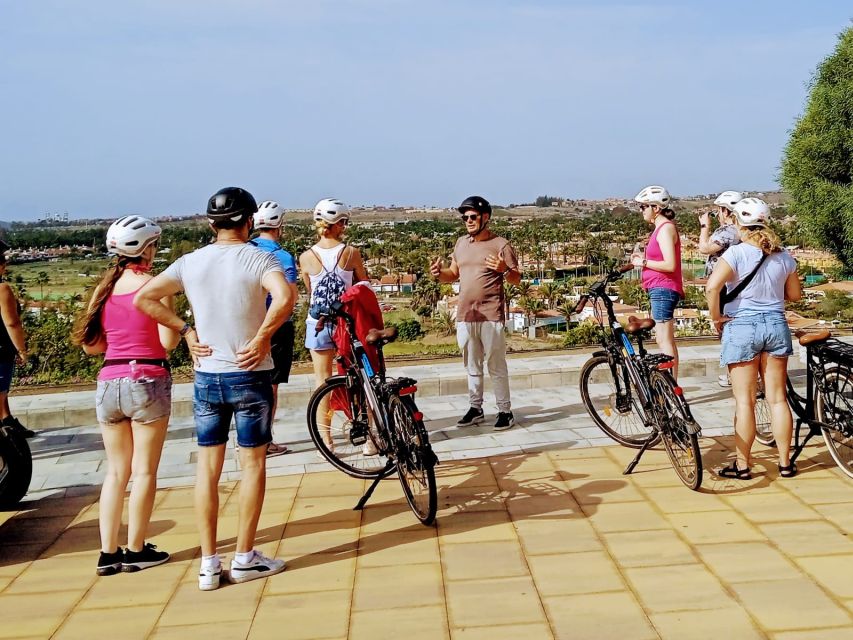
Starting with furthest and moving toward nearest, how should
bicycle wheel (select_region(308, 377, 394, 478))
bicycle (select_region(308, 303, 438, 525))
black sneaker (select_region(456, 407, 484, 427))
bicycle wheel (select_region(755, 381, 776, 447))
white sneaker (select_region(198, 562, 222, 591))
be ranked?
black sneaker (select_region(456, 407, 484, 427))
bicycle wheel (select_region(755, 381, 776, 447))
bicycle wheel (select_region(308, 377, 394, 478))
bicycle (select_region(308, 303, 438, 525))
white sneaker (select_region(198, 562, 222, 591))

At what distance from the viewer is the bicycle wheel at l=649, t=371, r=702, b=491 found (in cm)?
504

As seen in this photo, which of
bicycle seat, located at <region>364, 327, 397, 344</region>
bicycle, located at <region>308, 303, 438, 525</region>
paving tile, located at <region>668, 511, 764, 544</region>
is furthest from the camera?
bicycle seat, located at <region>364, 327, 397, 344</region>

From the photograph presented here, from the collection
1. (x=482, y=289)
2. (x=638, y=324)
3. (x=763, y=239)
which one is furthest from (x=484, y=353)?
(x=763, y=239)

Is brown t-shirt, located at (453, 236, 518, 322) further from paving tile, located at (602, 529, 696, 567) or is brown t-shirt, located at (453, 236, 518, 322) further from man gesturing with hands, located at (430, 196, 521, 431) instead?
paving tile, located at (602, 529, 696, 567)

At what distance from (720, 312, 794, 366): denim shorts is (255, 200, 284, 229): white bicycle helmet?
9.92 ft

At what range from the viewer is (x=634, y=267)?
21.4 ft

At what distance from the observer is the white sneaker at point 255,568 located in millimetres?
4039

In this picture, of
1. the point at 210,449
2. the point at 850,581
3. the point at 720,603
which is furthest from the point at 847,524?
the point at 210,449

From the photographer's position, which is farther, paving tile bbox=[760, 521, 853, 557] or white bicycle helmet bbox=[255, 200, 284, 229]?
white bicycle helmet bbox=[255, 200, 284, 229]

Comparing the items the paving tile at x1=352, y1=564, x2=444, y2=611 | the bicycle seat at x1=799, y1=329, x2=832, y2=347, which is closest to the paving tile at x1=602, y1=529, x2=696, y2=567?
the paving tile at x1=352, y1=564, x2=444, y2=611

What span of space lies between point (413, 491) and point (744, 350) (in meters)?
2.03

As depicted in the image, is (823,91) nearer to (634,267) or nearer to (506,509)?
(634,267)

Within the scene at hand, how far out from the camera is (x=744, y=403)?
5207mm

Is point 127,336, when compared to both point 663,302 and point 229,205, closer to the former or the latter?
point 229,205
